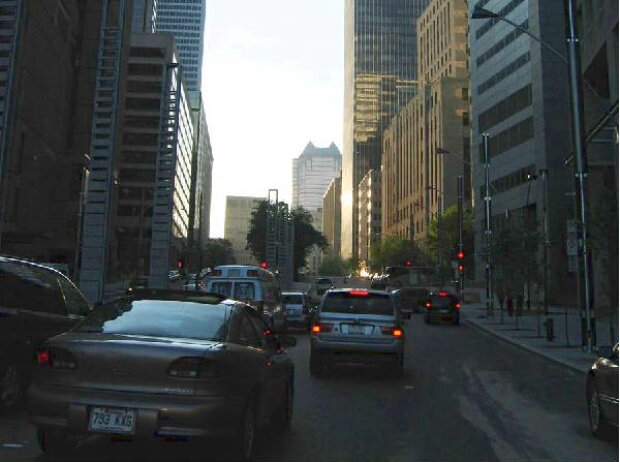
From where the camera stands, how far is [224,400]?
5.25 metres

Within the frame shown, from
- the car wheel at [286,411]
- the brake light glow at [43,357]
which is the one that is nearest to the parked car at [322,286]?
the car wheel at [286,411]

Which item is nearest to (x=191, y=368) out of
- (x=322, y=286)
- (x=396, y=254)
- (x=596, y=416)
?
(x=596, y=416)

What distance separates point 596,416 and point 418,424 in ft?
6.80

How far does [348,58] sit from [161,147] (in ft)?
581

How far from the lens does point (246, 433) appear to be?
5.65 meters

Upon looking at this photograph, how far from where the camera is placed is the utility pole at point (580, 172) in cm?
1716

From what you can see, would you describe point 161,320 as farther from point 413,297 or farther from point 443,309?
point 413,297

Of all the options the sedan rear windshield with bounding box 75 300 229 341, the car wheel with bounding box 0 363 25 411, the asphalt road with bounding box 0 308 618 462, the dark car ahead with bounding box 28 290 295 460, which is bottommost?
the asphalt road with bounding box 0 308 618 462

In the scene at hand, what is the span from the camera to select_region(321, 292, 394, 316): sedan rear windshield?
12.5 metres

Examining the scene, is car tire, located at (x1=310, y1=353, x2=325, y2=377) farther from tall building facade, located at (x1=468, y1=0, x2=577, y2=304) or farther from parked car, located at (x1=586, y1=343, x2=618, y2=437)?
tall building facade, located at (x1=468, y1=0, x2=577, y2=304)

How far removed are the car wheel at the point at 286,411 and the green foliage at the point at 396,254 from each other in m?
84.3

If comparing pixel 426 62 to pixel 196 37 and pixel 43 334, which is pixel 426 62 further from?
pixel 43 334

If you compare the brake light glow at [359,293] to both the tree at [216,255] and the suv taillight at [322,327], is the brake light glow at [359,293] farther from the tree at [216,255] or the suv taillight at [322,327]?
the tree at [216,255]

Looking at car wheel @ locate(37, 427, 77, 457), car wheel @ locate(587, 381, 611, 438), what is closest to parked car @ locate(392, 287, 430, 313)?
car wheel @ locate(587, 381, 611, 438)
